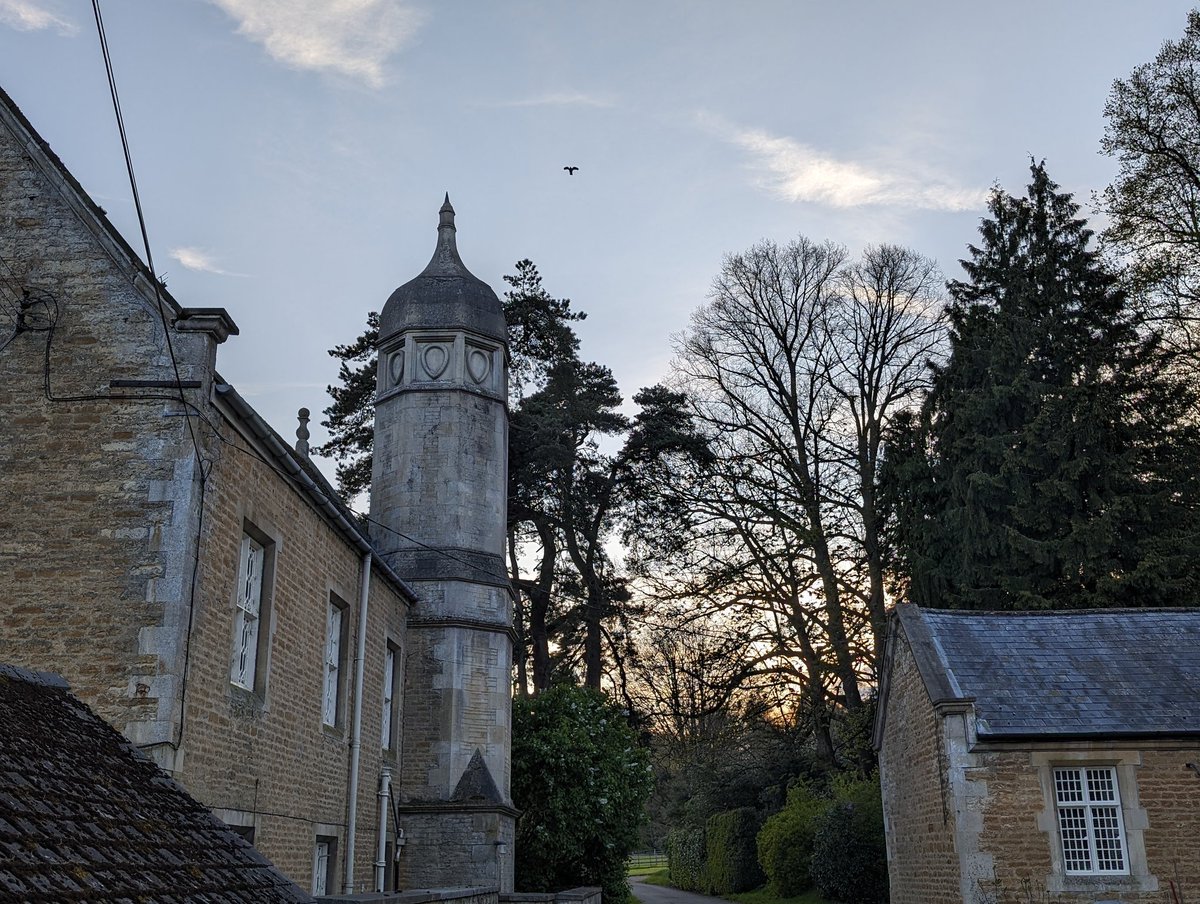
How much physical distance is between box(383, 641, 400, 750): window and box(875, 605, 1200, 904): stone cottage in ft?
27.5

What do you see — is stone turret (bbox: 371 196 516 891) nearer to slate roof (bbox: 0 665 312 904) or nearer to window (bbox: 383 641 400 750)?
window (bbox: 383 641 400 750)

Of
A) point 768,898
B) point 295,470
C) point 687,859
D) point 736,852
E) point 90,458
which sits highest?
point 295,470

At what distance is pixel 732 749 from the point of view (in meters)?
38.8

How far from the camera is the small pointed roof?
20.2 m

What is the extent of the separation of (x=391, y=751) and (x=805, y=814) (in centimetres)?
1459

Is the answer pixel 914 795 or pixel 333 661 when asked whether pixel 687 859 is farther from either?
pixel 333 661

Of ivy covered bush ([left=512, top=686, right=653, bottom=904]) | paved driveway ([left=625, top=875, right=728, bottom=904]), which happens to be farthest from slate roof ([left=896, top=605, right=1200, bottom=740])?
paved driveway ([left=625, top=875, right=728, bottom=904])

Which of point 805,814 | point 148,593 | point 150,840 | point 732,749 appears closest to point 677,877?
point 732,749

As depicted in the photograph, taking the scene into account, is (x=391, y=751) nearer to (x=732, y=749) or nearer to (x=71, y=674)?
(x=71, y=674)

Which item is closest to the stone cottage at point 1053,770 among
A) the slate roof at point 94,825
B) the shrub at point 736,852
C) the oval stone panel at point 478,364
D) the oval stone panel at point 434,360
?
the oval stone panel at point 478,364

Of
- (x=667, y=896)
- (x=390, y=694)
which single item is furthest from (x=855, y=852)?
(x=667, y=896)

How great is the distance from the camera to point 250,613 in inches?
442

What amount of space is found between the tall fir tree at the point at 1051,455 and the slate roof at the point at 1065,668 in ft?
19.1

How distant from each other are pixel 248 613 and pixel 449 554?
7737 mm
